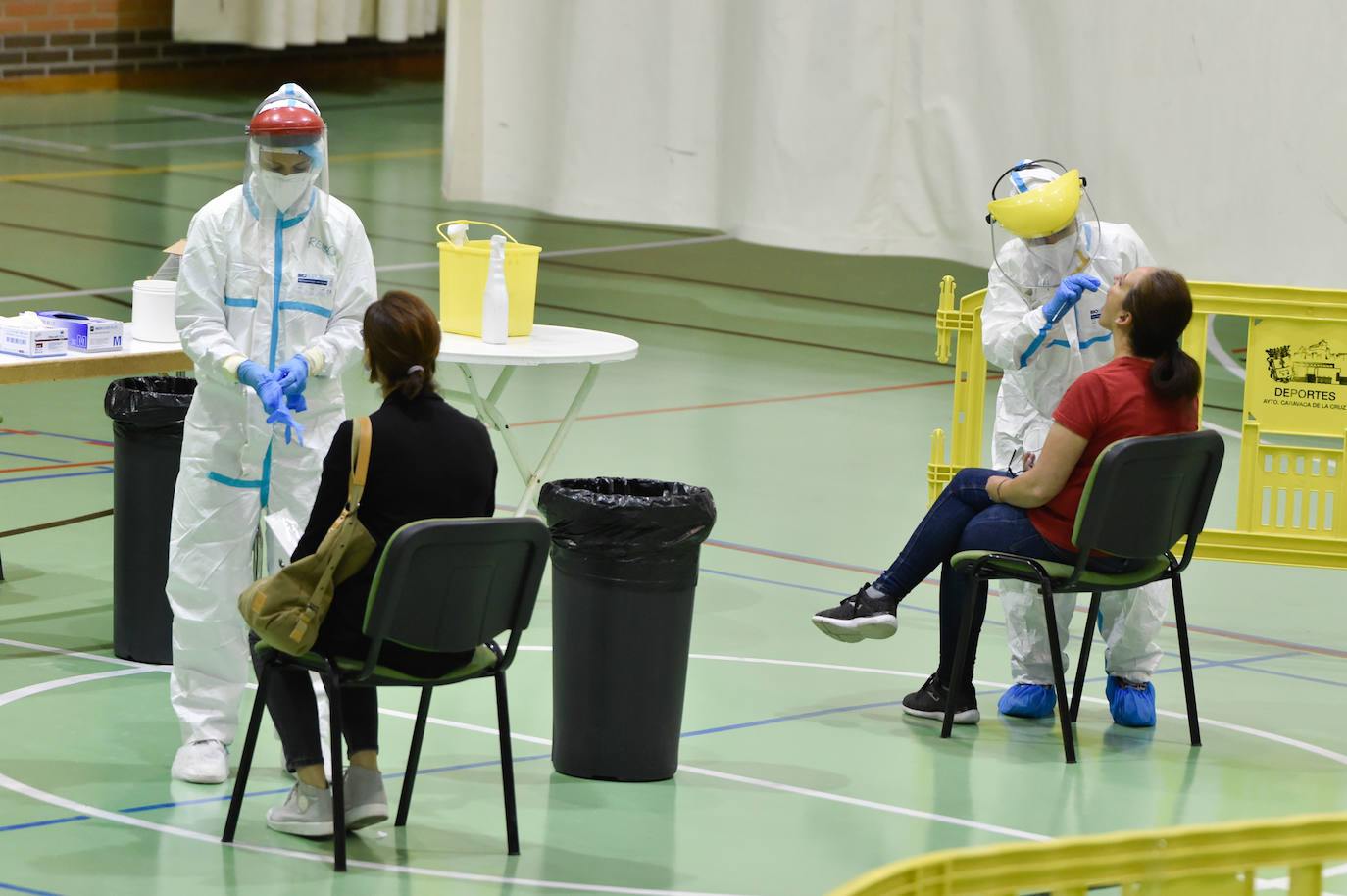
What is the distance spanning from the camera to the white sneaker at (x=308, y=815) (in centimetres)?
464

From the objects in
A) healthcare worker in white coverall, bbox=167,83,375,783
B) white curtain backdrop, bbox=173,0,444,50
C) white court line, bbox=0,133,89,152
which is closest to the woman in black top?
healthcare worker in white coverall, bbox=167,83,375,783

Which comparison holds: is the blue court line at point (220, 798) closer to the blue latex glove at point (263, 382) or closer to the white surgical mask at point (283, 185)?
the blue latex glove at point (263, 382)

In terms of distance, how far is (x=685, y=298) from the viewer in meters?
13.2

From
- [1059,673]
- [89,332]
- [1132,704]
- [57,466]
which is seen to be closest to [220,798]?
[89,332]

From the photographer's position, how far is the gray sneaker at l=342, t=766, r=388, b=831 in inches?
182

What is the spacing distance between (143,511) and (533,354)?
4.19 feet

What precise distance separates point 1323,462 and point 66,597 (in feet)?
13.5

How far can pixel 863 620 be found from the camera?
18.8 feet

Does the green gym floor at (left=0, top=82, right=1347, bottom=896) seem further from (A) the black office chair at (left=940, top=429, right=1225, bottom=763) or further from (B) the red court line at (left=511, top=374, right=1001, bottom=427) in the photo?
(A) the black office chair at (left=940, top=429, right=1225, bottom=763)

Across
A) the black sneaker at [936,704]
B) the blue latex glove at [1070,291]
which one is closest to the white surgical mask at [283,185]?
the blue latex glove at [1070,291]

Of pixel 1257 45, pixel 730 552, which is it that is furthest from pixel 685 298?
pixel 730 552

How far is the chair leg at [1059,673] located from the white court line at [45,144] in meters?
13.6

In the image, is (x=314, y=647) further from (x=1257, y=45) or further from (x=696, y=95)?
(x=696, y=95)

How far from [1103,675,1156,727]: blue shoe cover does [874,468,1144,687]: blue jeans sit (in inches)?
18.4
